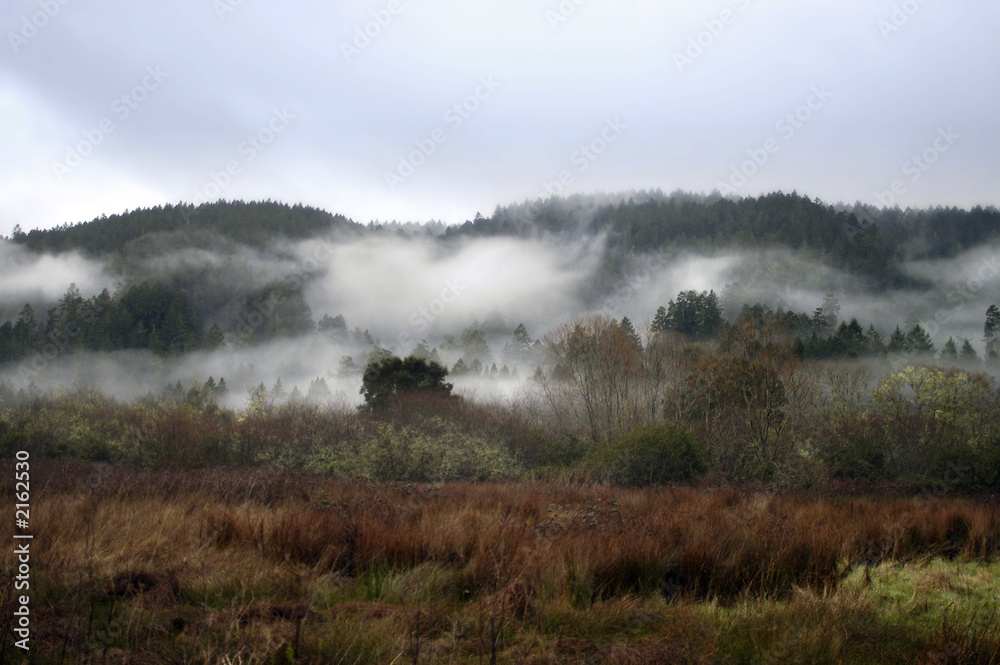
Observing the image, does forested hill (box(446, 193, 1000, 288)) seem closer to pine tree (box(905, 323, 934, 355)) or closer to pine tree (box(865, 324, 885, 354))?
pine tree (box(905, 323, 934, 355))

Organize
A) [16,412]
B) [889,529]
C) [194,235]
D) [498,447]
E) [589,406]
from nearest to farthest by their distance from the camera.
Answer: [889,529] < [498,447] < [16,412] < [589,406] < [194,235]

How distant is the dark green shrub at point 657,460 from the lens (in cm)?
1894

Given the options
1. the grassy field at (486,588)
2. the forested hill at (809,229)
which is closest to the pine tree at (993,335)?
the forested hill at (809,229)

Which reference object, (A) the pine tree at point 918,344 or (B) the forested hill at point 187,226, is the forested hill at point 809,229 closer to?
(A) the pine tree at point 918,344

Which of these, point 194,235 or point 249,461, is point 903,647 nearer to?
point 249,461

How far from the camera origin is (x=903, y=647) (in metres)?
4.02

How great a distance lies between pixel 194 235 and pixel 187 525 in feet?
402

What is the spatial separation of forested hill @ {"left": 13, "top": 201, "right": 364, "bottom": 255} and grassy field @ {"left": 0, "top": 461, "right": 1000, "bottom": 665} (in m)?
124

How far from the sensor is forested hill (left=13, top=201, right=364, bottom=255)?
11062 centimetres

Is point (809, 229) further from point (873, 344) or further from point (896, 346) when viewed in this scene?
point (873, 344)

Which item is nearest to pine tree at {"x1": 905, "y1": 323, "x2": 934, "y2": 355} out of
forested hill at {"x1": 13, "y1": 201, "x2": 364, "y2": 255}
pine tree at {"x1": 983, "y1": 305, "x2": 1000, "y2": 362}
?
pine tree at {"x1": 983, "y1": 305, "x2": 1000, "y2": 362}

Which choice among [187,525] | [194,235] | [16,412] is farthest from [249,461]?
[194,235]

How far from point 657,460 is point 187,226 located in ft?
390

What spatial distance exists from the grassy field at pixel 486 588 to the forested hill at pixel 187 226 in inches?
4864
